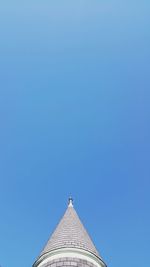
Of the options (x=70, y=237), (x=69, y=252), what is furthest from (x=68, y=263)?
(x=70, y=237)

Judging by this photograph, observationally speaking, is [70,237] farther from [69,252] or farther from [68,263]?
[68,263]

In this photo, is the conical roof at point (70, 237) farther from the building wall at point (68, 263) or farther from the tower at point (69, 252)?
the building wall at point (68, 263)

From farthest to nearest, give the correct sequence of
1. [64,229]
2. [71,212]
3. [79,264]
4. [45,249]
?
[71,212] → [64,229] → [45,249] → [79,264]

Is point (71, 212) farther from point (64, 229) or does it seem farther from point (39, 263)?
point (39, 263)

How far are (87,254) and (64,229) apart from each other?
5.36 ft

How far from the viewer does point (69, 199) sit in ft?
60.2

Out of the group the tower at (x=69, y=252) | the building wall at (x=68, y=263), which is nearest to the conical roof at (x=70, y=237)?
the tower at (x=69, y=252)


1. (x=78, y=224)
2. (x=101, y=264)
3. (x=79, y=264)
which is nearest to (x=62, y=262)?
(x=79, y=264)

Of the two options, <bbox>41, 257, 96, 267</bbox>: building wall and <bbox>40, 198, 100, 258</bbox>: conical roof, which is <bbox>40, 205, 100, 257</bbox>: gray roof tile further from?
<bbox>41, 257, 96, 267</bbox>: building wall

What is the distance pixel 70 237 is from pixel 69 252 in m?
0.81

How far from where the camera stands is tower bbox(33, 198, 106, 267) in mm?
13990

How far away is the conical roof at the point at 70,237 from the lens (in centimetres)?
1450

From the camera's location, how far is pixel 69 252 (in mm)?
14203

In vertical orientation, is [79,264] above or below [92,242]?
below
